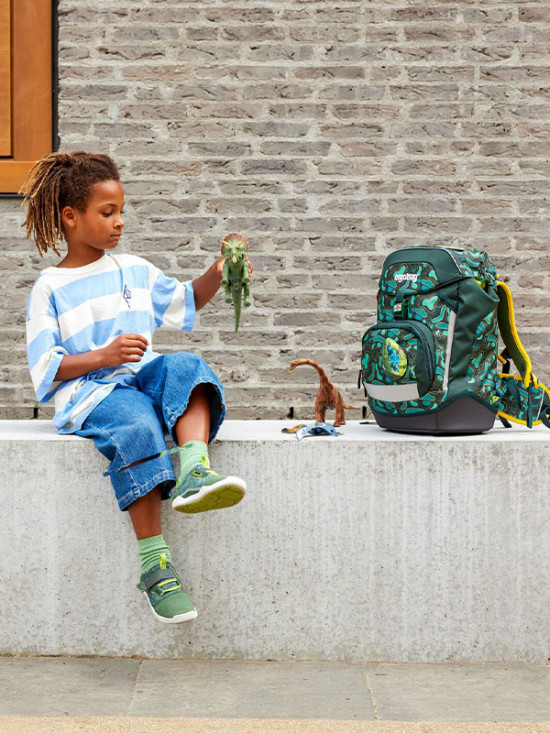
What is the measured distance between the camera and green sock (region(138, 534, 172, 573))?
2299mm

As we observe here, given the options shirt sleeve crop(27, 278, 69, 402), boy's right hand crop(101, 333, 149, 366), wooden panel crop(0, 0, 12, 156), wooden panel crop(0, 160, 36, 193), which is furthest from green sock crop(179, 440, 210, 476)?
wooden panel crop(0, 0, 12, 156)

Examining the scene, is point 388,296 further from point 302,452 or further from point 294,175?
Result: point 294,175

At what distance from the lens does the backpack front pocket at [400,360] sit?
250 cm

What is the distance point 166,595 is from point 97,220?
1052 mm

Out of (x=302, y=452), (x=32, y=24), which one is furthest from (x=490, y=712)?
(x=32, y=24)

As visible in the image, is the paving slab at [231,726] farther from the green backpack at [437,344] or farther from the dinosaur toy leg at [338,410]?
the dinosaur toy leg at [338,410]

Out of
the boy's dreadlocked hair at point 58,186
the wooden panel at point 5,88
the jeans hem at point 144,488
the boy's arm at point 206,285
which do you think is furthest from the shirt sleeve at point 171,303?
the wooden panel at point 5,88

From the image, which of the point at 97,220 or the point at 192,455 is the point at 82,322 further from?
the point at 192,455

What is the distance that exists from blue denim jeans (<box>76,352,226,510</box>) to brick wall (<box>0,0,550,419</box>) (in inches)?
80.8

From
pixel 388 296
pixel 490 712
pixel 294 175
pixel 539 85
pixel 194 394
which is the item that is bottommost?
pixel 490 712

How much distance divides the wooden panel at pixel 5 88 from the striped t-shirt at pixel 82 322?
6.88ft

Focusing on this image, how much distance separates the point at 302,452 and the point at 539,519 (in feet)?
2.15

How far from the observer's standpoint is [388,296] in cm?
262

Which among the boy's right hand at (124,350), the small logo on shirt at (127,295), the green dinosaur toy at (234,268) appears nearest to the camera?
the boy's right hand at (124,350)
